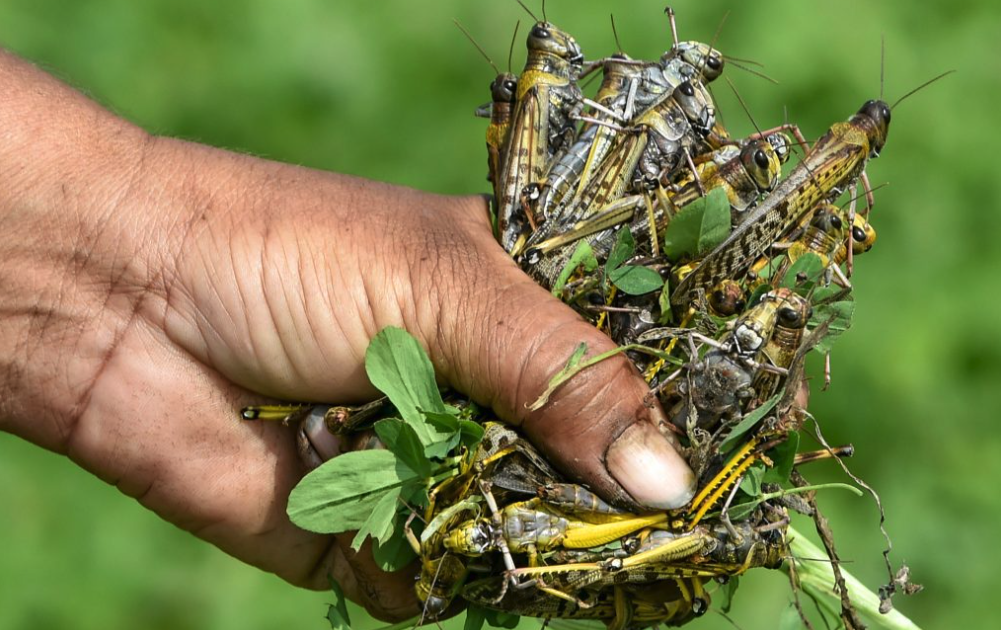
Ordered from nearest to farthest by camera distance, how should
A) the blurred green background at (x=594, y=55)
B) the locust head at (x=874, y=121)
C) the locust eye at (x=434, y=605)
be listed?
the locust eye at (x=434, y=605) < the locust head at (x=874, y=121) < the blurred green background at (x=594, y=55)

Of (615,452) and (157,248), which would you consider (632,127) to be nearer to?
(615,452)

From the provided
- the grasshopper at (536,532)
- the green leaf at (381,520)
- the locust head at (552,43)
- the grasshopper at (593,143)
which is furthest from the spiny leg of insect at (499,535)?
the locust head at (552,43)

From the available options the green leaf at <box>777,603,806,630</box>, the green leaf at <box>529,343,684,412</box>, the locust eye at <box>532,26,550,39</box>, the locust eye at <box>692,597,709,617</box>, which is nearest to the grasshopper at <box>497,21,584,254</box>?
the locust eye at <box>532,26,550,39</box>

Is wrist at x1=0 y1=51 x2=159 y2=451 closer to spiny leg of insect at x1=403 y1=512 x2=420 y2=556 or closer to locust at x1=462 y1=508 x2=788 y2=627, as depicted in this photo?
spiny leg of insect at x1=403 y1=512 x2=420 y2=556

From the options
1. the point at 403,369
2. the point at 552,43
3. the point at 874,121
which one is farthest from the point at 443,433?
the point at 874,121

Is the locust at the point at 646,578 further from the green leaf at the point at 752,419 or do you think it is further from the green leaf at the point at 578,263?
the green leaf at the point at 578,263

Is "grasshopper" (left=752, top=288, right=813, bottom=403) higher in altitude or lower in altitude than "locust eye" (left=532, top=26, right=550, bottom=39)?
lower
